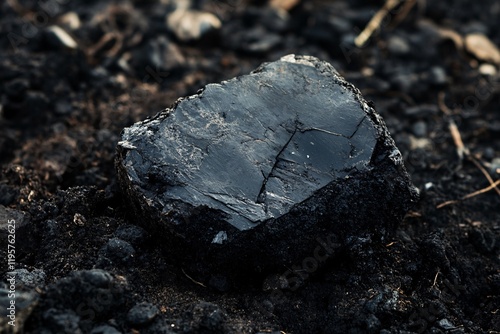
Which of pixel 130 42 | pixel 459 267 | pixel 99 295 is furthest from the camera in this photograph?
pixel 130 42

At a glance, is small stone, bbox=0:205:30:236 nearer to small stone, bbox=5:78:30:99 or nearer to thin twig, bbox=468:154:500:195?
small stone, bbox=5:78:30:99

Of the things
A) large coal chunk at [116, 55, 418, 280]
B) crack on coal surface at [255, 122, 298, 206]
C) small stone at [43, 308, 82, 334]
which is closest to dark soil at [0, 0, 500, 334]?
small stone at [43, 308, 82, 334]

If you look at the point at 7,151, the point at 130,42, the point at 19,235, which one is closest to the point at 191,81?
the point at 130,42

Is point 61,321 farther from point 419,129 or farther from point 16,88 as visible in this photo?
point 419,129

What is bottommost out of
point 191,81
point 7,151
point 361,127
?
point 7,151

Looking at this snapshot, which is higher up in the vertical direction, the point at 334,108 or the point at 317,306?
the point at 334,108

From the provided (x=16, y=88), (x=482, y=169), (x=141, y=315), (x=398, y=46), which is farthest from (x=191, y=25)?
(x=141, y=315)

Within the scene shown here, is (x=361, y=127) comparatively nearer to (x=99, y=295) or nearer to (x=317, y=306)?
(x=317, y=306)
